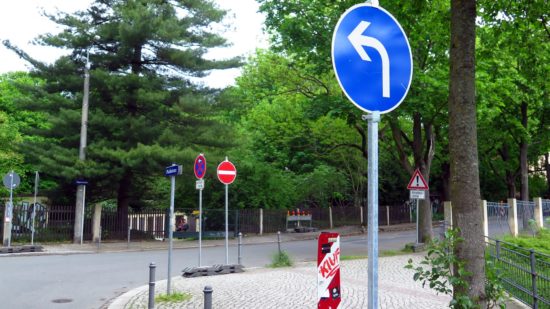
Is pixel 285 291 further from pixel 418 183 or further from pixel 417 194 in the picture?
pixel 418 183

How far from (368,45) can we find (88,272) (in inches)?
486

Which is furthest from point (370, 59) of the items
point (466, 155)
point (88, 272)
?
point (88, 272)

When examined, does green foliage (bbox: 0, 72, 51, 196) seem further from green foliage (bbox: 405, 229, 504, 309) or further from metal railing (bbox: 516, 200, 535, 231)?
metal railing (bbox: 516, 200, 535, 231)

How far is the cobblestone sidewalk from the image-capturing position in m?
8.70

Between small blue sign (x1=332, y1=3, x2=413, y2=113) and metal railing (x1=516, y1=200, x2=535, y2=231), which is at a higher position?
small blue sign (x1=332, y1=3, x2=413, y2=113)

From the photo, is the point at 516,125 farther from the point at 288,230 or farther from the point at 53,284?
the point at 53,284

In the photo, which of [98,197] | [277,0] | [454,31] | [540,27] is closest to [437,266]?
[454,31]

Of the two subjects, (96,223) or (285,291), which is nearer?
(285,291)

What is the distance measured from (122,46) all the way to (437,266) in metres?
21.6

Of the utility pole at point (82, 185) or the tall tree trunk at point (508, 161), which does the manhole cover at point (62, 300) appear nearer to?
the utility pole at point (82, 185)

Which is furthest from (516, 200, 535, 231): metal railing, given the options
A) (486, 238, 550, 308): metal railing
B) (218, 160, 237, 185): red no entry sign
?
(218, 160, 237, 185): red no entry sign

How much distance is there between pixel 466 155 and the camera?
4746 mm

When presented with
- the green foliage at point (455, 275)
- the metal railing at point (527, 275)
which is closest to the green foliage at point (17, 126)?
the metal railing at point (527, 275)

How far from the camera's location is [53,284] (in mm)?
11219
